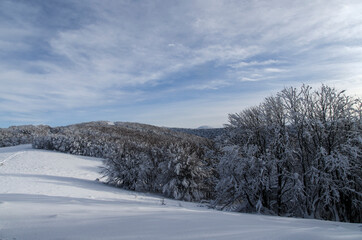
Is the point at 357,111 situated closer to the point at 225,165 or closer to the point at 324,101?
the point at 324,101

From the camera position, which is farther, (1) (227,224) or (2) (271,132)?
(2) (271,132)

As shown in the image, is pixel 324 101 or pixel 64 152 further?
pixel 64 152

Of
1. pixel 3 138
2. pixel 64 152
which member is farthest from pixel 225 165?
pixel 3 138

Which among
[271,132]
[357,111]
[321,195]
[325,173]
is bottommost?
[321,195]

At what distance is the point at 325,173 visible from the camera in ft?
32.1

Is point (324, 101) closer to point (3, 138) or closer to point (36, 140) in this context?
point (36, 140)

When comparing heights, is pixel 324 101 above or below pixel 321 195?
above

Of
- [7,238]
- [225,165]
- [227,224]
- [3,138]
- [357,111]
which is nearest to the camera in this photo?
[7,238]

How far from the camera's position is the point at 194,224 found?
3.74 meters

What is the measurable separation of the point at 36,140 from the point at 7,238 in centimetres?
3203

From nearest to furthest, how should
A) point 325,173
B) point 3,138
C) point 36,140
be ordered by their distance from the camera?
point 325,173, point 36,140, point 3,138

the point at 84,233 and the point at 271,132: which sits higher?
the point at 271,132

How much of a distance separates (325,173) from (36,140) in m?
34.1

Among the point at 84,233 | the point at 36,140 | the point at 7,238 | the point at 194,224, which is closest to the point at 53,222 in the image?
the point at 7,238
